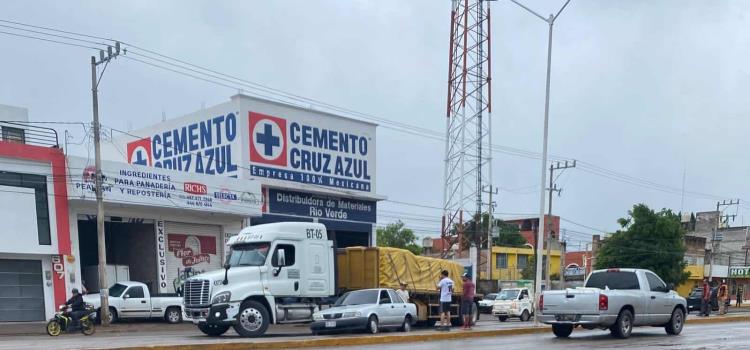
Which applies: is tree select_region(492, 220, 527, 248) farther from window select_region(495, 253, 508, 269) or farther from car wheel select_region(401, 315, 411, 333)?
car wheel select_region(401, 315, 411, 333)

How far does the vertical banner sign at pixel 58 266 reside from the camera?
1155 inches

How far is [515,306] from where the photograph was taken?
1427 inches

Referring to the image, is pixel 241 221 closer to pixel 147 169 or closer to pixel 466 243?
pixel 147 169

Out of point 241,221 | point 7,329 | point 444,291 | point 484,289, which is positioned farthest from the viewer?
point 484,289

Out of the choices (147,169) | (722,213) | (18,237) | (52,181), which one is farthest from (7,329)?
(722,213)

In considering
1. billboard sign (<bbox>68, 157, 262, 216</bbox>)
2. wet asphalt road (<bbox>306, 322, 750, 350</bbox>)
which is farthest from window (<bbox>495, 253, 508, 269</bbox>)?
wet asphalt road (<bbox>306, 322, 750, 350</bbox>)

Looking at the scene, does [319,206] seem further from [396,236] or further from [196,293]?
[396,236]

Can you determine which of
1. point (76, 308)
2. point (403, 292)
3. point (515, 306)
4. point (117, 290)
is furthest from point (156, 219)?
point (515, 306)

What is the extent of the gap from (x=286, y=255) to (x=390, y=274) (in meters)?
3.98

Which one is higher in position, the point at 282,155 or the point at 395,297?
the point at 282,155

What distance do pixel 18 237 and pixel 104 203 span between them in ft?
12.0

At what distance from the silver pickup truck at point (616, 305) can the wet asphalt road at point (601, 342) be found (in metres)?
0.36

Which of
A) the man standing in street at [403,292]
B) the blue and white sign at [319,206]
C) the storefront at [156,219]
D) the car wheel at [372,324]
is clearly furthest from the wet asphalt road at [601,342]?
the blue and white sign at [319,206]

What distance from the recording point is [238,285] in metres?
20.0
